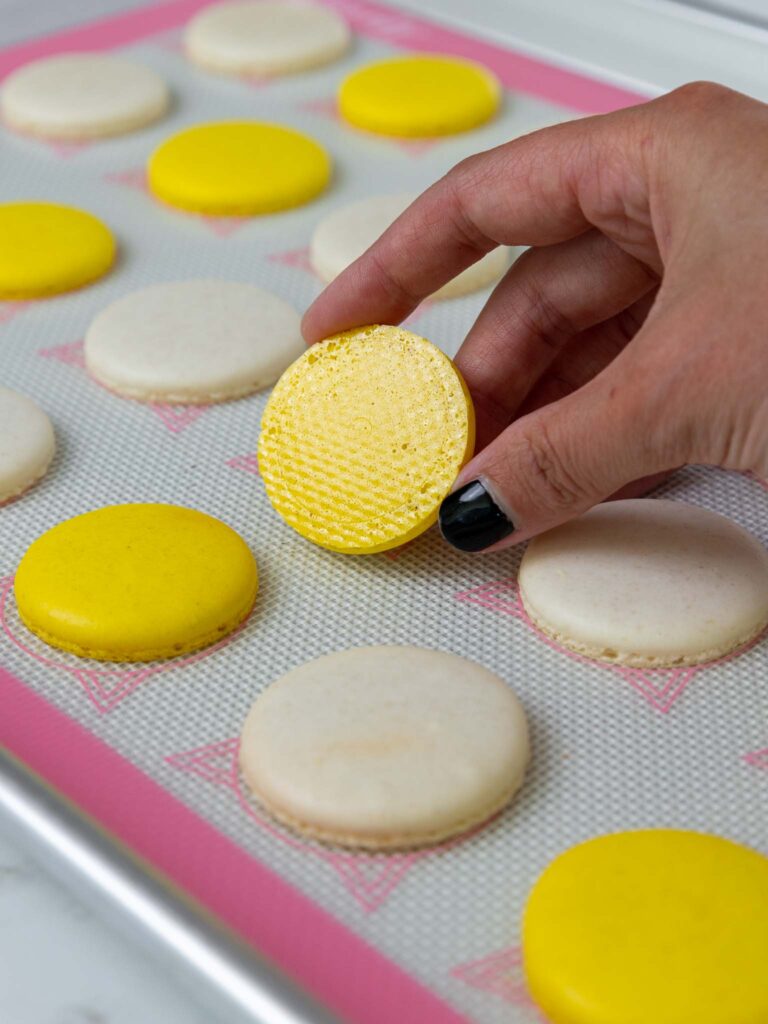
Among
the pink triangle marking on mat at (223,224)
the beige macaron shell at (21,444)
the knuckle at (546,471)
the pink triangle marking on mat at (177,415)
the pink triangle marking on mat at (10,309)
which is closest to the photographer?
the knuckle at (546,471)

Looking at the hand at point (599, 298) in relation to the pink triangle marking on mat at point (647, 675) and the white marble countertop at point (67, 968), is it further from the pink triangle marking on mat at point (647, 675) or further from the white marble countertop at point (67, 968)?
the white marble countertop at point (67, 968)

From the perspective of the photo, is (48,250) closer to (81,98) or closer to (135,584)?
(81,98)

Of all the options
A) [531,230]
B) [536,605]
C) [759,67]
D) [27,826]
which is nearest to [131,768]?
[27,826]

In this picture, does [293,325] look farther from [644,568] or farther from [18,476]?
[644,568]

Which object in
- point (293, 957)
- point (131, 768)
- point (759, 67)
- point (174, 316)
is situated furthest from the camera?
point (759, 67)

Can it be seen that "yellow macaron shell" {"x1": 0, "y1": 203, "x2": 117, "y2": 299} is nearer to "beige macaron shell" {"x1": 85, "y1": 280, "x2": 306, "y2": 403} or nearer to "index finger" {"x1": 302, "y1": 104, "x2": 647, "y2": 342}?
"beige macaron shell" {"x1": 85, "y1": 280, "x2": 306, "y2": 403}

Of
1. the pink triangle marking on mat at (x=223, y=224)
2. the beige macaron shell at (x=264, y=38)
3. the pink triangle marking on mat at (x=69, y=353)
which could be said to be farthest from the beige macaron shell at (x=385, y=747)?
the beige macaron shell at (x=264, y=38)

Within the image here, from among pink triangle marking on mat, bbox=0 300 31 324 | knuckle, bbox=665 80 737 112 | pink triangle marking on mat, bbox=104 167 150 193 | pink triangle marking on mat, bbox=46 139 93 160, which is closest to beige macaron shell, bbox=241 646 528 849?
knuckle, bbox=665 80 737 112
